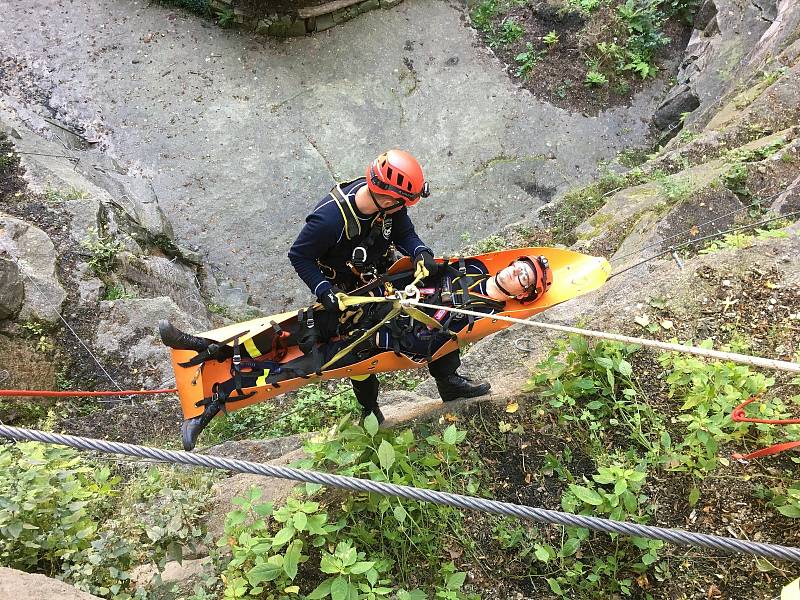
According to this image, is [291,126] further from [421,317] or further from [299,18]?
[421,317]

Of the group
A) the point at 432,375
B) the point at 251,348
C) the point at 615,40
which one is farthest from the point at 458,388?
the point at 615,40

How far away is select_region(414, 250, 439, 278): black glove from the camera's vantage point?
160 inches

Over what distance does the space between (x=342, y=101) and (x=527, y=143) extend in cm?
364

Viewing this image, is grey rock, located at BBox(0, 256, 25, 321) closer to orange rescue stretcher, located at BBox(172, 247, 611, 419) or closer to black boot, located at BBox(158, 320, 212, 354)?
orange rescue stretcher, located at BBox(172, 247, 611, 419)

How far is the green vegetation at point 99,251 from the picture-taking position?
6422mm

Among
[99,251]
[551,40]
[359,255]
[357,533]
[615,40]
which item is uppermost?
[551,40]

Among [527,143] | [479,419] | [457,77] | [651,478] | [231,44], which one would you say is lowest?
[651,478]

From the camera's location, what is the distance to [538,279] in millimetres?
4062

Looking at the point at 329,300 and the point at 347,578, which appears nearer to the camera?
the point at 347,578

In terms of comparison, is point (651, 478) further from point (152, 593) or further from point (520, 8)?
point (520, 8)

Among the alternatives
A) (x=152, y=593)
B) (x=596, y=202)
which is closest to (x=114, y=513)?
(x=152, y=593)

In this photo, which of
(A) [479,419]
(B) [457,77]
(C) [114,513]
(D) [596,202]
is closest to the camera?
(C) [114,513]

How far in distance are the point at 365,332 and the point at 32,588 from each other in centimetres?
233

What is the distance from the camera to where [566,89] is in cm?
998
